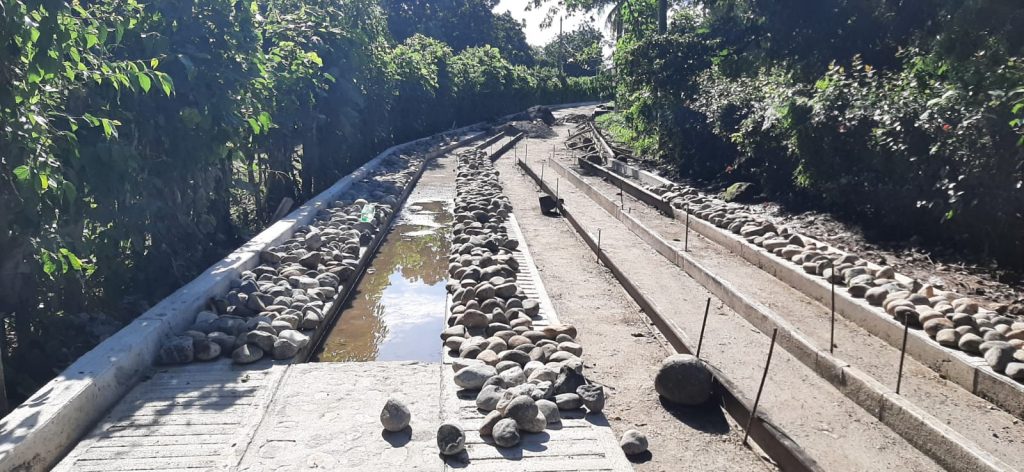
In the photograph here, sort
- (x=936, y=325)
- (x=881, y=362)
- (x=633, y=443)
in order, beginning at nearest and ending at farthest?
(x=633, y=443) < (x=936, y=325) < (x=881, y=362)

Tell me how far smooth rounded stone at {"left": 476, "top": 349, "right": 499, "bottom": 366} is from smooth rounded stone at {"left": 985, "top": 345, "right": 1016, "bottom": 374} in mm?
3609

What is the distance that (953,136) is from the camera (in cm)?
830

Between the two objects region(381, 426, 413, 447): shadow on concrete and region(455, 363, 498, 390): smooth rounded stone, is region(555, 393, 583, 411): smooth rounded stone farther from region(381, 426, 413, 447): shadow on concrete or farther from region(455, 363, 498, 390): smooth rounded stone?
region(381, 426, 413, 447): shadow on concrete

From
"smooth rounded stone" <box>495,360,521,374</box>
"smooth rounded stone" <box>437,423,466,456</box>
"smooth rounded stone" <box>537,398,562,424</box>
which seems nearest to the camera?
"smooth rounded stone" <box>437,423,466,456</box>

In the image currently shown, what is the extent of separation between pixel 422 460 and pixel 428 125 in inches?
1077

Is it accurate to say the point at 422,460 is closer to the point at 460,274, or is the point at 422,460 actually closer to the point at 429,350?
the point at 429,350

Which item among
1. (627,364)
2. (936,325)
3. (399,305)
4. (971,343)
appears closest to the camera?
(971,343)

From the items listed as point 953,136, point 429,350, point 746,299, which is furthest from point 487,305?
point 953,136

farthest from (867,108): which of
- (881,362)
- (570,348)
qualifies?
(570,348)

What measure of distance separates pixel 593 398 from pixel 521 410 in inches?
23.6

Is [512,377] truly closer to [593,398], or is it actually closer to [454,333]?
[593,398]

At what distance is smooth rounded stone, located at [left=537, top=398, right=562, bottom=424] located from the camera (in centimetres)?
462

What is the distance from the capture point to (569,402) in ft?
15.9

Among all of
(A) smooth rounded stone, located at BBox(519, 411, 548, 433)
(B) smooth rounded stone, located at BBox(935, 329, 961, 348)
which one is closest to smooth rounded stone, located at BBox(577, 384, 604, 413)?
(A) smooth rounded stone, located at BBox(519, 411, 548, 433)
